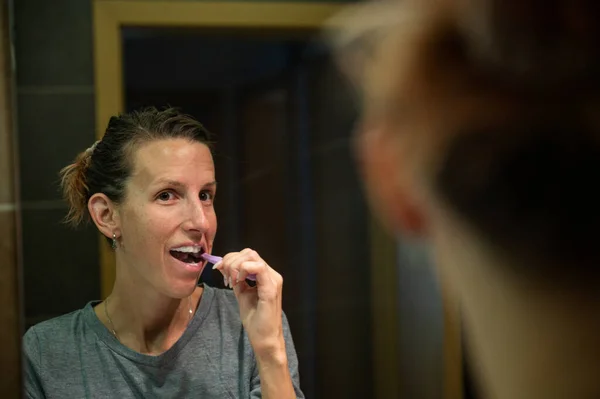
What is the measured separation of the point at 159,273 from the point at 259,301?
0.11m

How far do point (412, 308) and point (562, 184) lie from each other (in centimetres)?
52

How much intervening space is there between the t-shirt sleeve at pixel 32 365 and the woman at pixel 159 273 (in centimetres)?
2

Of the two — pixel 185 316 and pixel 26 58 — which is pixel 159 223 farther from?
pixel 26 58

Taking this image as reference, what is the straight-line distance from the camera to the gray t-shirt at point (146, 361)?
64cm

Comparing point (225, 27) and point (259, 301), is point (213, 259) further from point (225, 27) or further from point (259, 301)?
point (225, 27)

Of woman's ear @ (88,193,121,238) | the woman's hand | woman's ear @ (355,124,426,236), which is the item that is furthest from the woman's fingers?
woman's ear @ (355,124,426,236)

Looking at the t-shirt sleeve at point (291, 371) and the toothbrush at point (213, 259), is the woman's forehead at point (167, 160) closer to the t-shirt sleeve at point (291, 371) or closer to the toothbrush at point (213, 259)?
the toothbrush at point (213, 259)

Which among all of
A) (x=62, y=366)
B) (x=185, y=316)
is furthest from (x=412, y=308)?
(x=62, y=366)

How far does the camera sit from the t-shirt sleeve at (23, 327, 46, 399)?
0.62 meters

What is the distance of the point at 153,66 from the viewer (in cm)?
73

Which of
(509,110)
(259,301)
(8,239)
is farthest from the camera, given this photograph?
(259,301)

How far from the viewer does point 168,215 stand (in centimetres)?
67

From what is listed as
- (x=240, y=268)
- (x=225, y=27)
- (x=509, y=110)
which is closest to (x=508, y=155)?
(x=509, y=110)

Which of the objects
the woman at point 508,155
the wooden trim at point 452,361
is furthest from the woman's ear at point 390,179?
the wooden trim at point 452,361
